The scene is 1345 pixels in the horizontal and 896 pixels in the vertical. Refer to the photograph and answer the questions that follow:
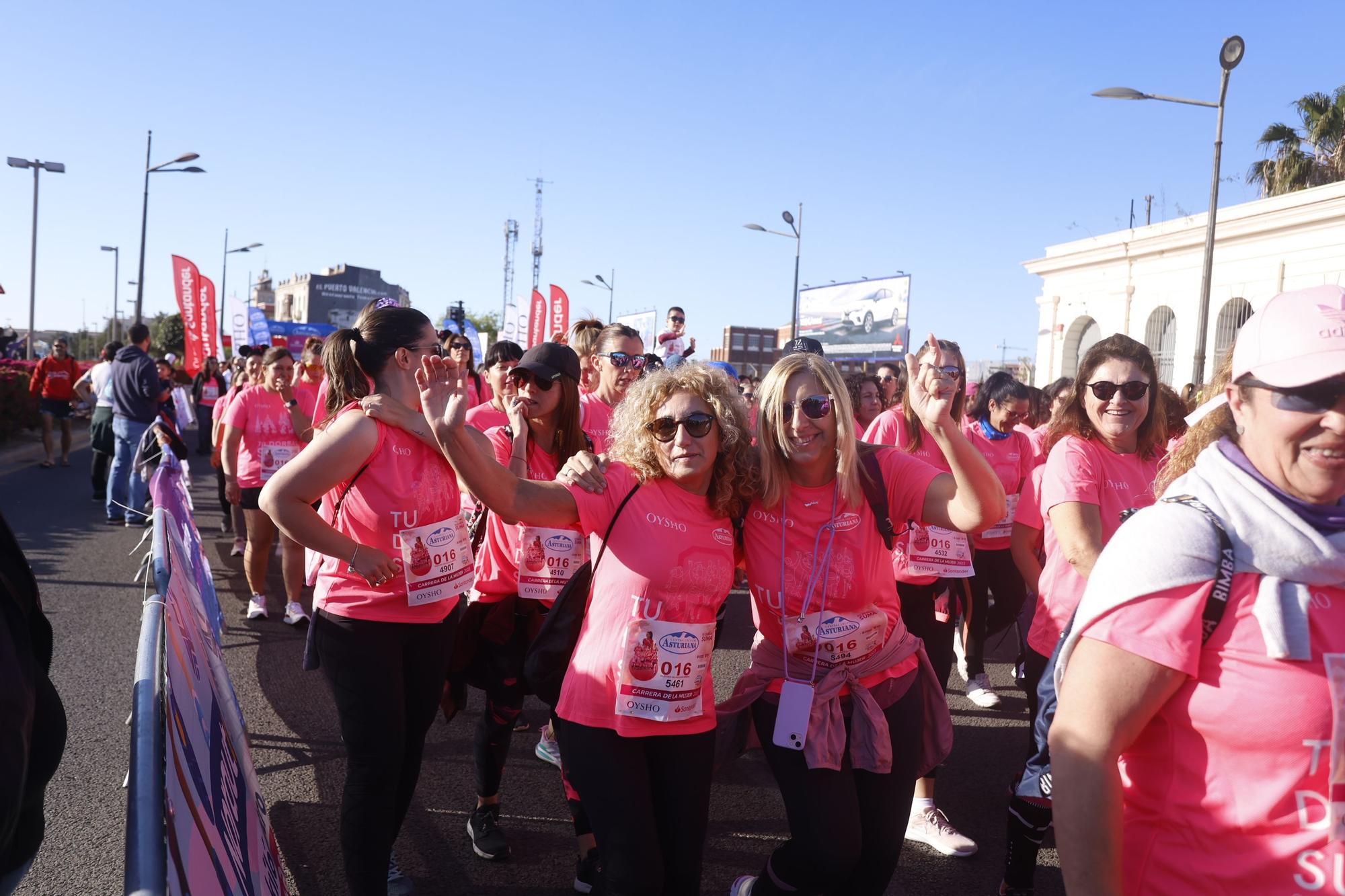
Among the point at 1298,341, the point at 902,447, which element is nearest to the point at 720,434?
the point at 1298,341

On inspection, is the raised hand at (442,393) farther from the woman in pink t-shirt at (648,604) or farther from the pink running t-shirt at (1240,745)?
the pink running t-shirt at (1240,745)

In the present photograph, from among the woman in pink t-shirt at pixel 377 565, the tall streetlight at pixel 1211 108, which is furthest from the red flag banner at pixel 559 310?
the woman in pink t-shirt at pixel 377 565

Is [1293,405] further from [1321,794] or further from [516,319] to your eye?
[516,319]

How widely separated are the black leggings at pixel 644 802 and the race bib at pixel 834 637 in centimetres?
39

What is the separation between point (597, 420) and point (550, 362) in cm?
144

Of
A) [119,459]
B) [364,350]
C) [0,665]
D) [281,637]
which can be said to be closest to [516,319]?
[119,459]

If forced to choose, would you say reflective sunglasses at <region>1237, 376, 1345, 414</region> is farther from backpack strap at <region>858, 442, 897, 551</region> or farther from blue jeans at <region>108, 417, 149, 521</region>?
blue jeans at <region>108, 417, 149, 521</region>

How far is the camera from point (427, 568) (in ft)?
10.7

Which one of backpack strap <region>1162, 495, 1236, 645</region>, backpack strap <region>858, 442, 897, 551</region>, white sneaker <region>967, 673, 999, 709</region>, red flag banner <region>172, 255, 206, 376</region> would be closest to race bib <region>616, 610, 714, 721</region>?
backpack strap <region>858, 442, 897, 551</region>

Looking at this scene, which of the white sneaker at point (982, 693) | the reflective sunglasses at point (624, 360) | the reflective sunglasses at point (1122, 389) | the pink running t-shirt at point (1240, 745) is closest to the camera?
the pink running t-shirt at point (1240, 745)

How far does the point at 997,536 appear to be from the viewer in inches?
234

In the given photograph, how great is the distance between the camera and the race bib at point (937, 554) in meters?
4.74

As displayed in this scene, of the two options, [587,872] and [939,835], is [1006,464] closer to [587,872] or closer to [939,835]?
[939,835]

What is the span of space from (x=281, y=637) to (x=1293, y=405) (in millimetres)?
6469
